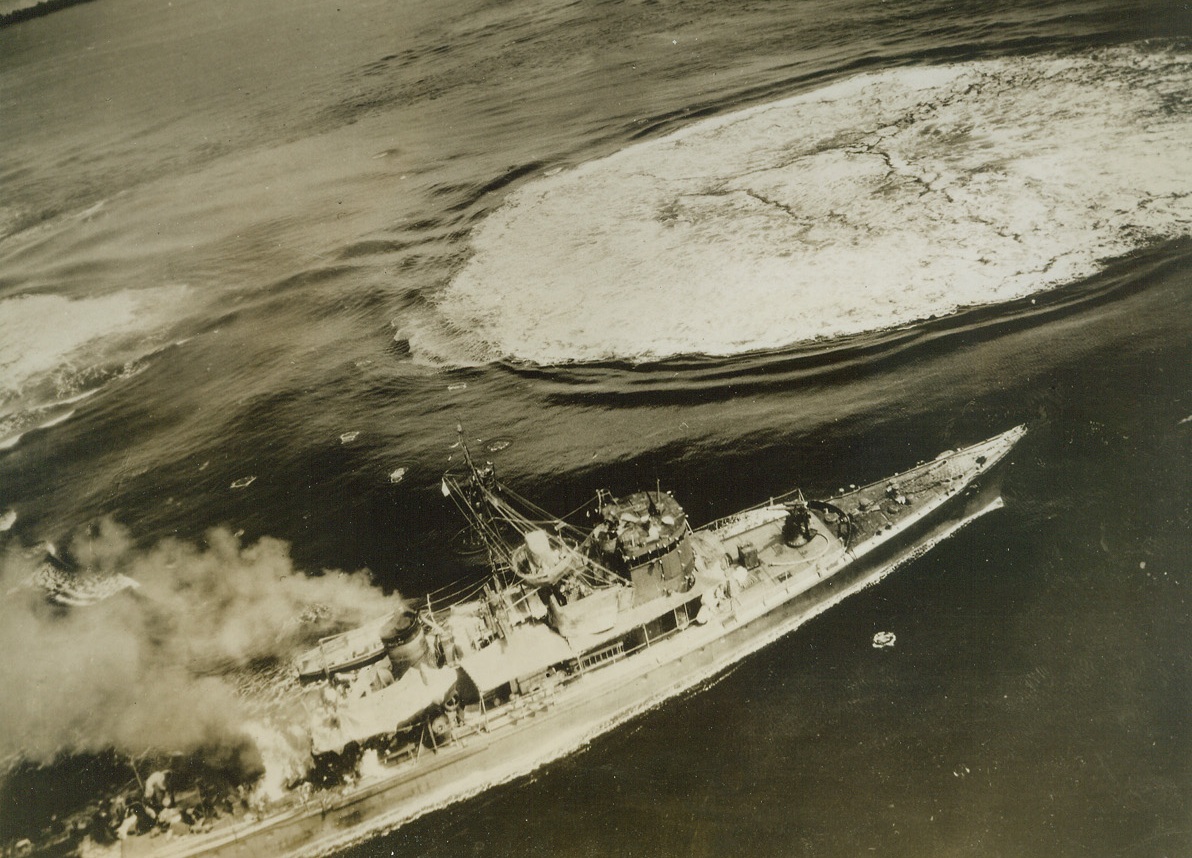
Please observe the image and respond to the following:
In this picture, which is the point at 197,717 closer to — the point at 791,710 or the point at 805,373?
the point at 791,710

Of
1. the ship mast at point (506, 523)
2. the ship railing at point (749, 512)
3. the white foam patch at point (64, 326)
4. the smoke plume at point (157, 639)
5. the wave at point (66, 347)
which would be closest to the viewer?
the smoke plume at point (157, 639)

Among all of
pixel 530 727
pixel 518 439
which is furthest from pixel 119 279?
pixel 530 727

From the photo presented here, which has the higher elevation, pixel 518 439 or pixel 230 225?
pixel 230 225

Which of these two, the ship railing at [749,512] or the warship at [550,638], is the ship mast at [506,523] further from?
the ship railing at [749,512]

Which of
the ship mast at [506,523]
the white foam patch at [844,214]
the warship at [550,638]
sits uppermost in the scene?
the white foam patch at [844,214]

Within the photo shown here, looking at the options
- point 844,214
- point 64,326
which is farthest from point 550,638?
point 64,326

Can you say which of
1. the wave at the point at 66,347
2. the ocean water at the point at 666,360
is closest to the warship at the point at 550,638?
the ocean water at the point at 666,360
